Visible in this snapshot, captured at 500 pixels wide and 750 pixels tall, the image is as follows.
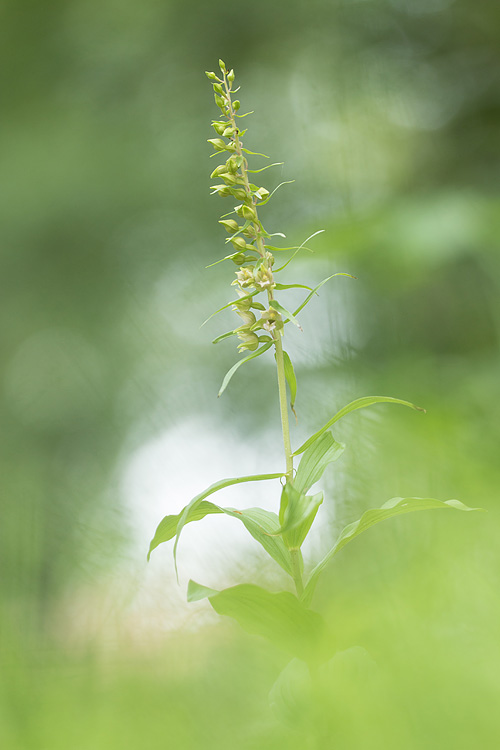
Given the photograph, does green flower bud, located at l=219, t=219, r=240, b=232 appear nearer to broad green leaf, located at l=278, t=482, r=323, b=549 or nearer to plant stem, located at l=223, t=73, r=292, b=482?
plant stem, located at l=223, t=73, r=292, b=482

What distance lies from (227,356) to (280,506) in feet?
2.15

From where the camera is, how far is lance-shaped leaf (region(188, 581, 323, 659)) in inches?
7.0

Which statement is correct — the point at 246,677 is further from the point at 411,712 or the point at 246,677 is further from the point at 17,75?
the point at 17,75

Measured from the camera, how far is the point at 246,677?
135mm

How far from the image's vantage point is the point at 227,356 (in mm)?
861

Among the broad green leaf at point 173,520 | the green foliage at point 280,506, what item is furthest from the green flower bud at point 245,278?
the broad green leaf at point 173,520

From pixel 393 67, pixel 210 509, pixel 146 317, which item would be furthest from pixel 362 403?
pixel 393 67

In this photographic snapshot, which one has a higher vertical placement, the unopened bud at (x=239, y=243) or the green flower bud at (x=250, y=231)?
the green flower bud at (x=250, y=231)

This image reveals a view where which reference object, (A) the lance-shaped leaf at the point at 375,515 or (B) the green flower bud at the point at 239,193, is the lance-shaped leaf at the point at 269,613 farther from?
(B) the green flower bud at the point at 239,193

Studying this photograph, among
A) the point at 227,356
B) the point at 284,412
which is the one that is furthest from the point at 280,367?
the point at 227,356

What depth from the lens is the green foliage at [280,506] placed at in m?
0.18

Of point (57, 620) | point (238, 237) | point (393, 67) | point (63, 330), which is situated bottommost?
point (57, 620)

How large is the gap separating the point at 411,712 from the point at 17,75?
1609 millimetres

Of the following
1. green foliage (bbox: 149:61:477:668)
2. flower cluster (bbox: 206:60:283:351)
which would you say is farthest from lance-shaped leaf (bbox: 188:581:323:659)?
flower cluster (bbox: 206:60:283:351)
